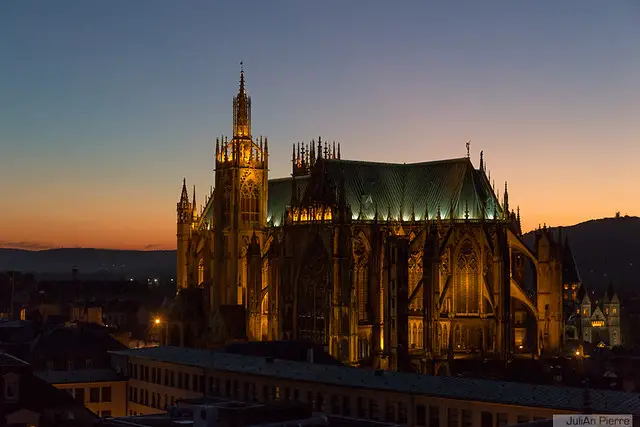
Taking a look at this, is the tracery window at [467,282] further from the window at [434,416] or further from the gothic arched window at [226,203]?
the window at [434,416]

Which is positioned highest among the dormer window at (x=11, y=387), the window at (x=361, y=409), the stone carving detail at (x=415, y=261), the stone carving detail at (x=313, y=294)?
the stone carving detail at (x=415, y=261)

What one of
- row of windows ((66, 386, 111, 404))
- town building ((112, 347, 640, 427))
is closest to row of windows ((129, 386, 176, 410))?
town building ((112, 347, 640, 427))

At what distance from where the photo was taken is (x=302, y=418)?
64.6 meters

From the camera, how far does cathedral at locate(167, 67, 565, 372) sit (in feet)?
388

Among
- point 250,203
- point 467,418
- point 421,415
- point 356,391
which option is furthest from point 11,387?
point 250,203

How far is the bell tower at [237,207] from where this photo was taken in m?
142

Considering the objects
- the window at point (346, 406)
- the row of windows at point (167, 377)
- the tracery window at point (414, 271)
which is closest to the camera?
the window at point (346, 406)

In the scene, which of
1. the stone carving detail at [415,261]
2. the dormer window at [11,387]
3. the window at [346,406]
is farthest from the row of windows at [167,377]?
the stone carving detail at [415,261]

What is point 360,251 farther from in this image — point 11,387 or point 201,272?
point 11,387

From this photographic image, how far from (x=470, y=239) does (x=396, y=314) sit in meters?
11.1

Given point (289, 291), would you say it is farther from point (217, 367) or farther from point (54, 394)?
point (54, 394)

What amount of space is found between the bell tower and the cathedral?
171 mm

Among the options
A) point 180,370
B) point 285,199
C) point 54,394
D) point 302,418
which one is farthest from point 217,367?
point 285,199

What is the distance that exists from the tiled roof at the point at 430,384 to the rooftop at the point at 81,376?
599 centimetres
